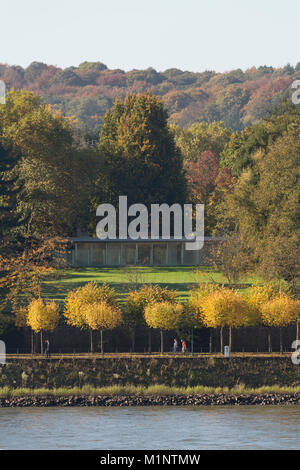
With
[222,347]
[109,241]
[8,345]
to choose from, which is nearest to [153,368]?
[222,347]

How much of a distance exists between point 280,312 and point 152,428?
18.7 metres

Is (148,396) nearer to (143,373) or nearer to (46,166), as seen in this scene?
(143,373)

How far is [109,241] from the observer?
104188 mm

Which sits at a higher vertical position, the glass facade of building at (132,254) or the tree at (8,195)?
the tree at (8,195)

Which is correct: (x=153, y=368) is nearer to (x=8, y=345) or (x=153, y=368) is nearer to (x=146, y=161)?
(x=8, y=345)

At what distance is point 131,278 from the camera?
3369 inches

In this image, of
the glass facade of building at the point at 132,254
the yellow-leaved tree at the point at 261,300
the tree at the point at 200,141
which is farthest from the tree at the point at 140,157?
the yellow-leaved tree at the point at 261,300

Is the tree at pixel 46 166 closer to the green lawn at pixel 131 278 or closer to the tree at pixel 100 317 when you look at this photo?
the green lawn at pixel 131 278

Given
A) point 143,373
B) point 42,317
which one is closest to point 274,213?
point 143,373

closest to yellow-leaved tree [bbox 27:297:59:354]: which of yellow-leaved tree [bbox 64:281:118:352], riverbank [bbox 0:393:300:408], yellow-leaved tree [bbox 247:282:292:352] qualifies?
yellow-leaved tree [bbox 64:281:118:352]

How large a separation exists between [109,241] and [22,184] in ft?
54.0

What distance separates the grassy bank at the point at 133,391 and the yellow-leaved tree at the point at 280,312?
5882 mm

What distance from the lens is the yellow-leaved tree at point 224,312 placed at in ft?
213
